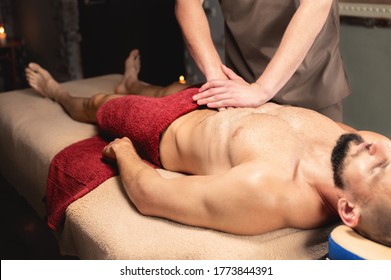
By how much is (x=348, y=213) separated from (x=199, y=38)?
2.89 feet

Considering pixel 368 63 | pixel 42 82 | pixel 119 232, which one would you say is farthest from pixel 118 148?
pixel 368 63

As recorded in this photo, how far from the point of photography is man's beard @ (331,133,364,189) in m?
1.13

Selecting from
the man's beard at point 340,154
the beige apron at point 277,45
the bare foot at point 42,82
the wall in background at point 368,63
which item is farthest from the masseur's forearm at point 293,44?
the bare foot at point 42,82

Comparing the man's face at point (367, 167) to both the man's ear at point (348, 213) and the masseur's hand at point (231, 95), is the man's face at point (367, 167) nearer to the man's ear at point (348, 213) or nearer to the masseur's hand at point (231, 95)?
the man's ear at point (348, 213)

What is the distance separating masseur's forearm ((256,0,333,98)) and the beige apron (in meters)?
0.17

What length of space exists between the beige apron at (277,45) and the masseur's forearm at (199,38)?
11cm

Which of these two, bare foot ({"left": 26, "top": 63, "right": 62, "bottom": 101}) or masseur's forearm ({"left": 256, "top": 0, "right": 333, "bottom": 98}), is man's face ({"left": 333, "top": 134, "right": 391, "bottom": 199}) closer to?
masseur's forearm ({"left": 256, "top": 0, "right": 333, "bottom": 98})

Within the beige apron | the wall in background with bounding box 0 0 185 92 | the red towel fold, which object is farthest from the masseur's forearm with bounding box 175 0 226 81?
the wall in background with bounding box 0 0 185 92

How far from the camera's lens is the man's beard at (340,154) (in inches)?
44.3

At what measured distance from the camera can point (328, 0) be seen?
1499mm

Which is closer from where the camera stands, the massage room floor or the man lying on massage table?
the man lying on massage table

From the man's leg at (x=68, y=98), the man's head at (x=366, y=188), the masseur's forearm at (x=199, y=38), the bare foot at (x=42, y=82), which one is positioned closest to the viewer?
the man's head at (x=366, y=188)

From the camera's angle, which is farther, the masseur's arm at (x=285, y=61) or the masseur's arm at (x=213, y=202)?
the masseur's arm at (x=285, y=61)

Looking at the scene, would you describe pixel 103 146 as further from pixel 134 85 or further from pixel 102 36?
pixel 102 36
